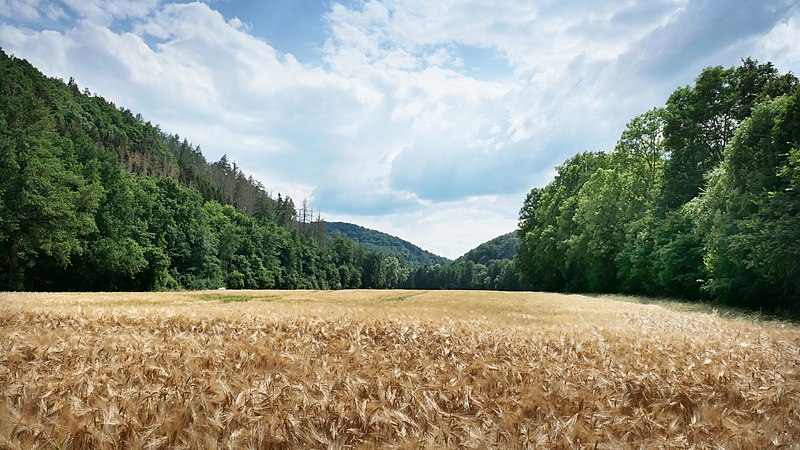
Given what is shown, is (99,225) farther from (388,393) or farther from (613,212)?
(388,393)

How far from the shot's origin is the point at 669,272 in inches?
1513

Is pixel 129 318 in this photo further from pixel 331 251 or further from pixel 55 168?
pixel 331 251

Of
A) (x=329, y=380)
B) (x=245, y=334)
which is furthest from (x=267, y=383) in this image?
Result: (x=245, y=334)

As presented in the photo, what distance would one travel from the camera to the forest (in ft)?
80.5

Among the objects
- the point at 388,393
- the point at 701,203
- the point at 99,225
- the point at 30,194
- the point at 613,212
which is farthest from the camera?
the point at 99,225

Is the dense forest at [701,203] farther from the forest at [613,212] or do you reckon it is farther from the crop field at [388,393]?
the crop field at [388,393]

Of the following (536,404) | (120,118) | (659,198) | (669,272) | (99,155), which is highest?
(120,118)

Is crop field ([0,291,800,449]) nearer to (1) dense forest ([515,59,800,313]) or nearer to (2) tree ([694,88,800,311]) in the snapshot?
(2) tree ([694,88,800,311])

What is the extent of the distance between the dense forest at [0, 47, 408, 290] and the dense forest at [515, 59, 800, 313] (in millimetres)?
57516

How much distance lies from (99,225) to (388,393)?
231ft

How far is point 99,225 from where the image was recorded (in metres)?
61.9

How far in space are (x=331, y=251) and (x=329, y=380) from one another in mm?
167308

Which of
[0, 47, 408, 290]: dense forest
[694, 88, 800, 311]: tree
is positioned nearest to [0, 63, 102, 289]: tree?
[0, 47, 408, 290]: dense forest

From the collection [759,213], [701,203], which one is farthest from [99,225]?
[759,213]
